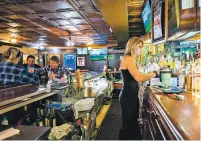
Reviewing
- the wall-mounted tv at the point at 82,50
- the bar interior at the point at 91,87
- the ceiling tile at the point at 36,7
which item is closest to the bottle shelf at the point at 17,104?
the bar interior at the point at 91,87

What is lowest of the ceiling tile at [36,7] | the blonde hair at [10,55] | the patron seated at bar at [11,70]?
the patron seated at bar at [11,70]

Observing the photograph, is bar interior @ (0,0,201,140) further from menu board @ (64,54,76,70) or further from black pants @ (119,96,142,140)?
menu board @ (64,54,76,70)

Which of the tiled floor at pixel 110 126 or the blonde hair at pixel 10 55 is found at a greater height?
the blonde hair at pixel 10 55

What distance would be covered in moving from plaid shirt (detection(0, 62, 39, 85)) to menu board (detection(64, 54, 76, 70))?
1025 centimetres

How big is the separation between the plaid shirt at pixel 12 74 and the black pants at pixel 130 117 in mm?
1497

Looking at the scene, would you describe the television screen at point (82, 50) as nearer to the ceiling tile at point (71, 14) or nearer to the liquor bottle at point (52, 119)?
the ceiling tile at point (71, 14)

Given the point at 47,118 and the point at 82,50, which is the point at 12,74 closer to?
the point at 47,118

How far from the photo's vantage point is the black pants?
269cm

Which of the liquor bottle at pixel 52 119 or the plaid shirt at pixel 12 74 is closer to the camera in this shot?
the liquor bottle at pixel 52 119

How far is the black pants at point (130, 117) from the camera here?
2693 mm

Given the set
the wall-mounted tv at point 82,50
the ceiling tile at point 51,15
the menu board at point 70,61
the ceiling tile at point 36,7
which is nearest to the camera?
the ceiling tile at point 36,7

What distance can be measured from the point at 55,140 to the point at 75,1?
10.5ft

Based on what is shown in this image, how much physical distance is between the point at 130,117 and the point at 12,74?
1813 millimetres

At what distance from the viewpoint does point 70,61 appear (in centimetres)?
1312
